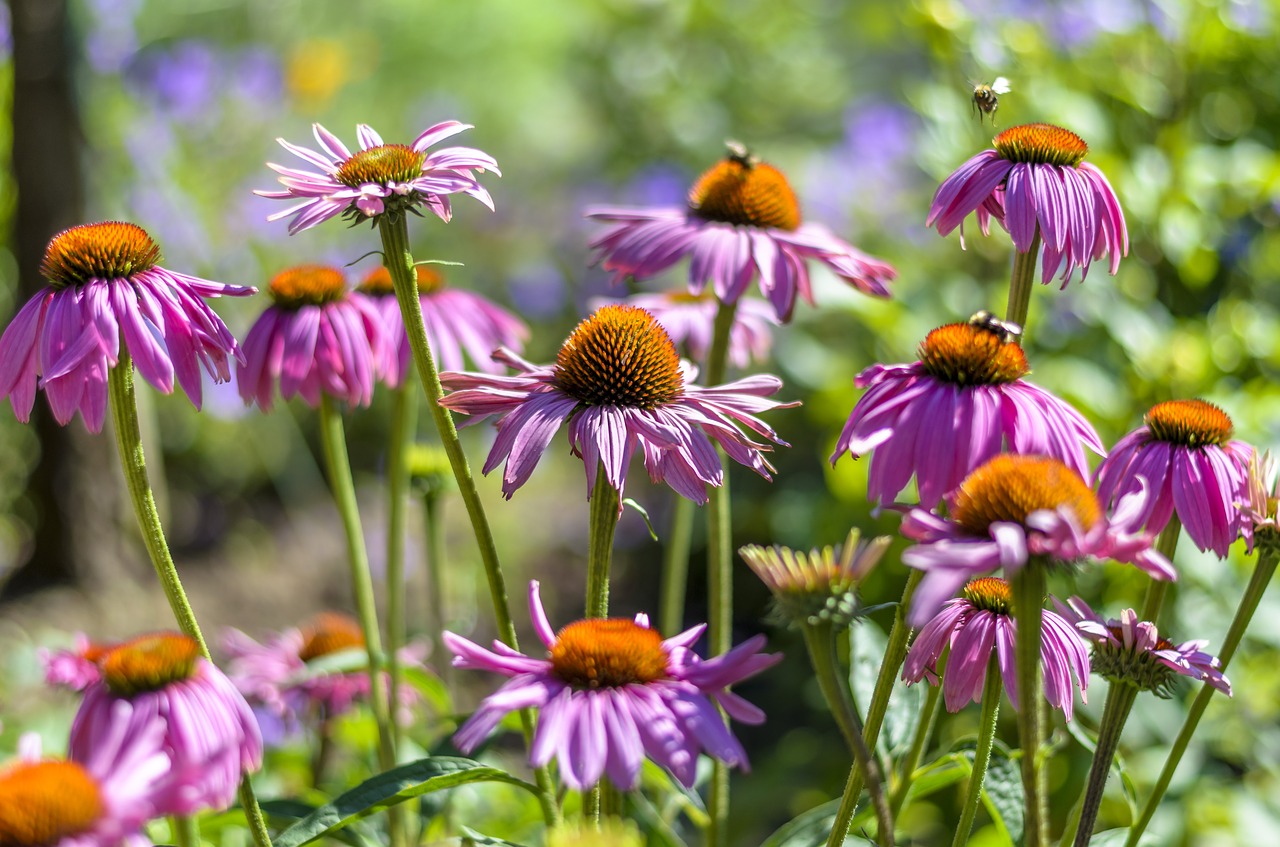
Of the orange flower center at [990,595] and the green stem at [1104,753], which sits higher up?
the orange flower center at [990,595]

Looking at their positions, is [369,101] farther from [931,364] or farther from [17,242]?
[931,364]

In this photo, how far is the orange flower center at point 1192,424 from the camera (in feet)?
3.02

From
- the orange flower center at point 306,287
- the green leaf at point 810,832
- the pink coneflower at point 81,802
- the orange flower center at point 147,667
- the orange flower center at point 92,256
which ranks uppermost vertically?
the orange flower center at point 92,256

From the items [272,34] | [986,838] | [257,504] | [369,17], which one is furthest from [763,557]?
[369,17]

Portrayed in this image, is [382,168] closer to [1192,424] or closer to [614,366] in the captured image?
[614,366]

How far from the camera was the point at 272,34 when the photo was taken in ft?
16.0

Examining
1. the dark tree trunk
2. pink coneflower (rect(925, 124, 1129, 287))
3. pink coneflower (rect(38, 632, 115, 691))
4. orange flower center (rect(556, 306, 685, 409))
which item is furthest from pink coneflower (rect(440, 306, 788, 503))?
the dark tree trunk

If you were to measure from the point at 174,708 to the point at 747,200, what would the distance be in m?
0.87

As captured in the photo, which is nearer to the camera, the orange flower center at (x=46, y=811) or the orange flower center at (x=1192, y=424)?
the orange flower center at (x=46, y=811)

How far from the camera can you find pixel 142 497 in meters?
0.86

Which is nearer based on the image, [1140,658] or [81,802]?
[81,802]

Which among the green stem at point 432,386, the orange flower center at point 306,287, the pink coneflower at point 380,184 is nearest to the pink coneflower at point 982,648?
the green stem at point 432,386

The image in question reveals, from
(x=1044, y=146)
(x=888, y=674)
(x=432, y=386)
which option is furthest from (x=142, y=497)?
(x=1044, y=146)

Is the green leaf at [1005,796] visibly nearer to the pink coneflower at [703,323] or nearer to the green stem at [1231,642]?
the green stem at [1231,642]
